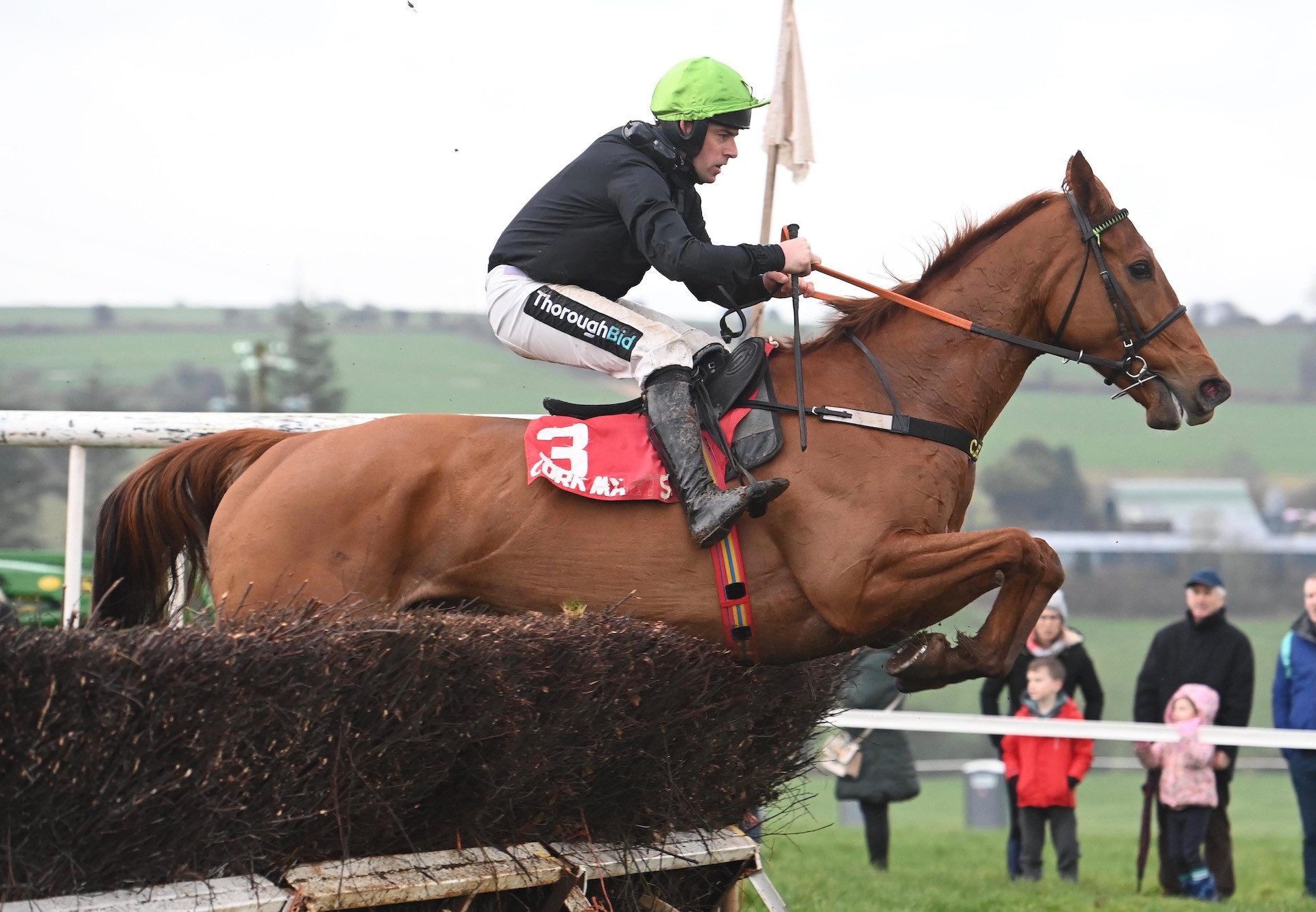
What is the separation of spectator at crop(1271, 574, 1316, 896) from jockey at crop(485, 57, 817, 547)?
15.7 feet

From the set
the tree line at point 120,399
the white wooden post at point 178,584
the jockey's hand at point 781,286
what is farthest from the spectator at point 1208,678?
the tree line at point 120,399

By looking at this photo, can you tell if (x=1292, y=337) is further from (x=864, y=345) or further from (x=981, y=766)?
(x=864, y=345)

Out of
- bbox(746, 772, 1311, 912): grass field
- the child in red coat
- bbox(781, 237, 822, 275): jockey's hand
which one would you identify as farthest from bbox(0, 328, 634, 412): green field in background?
bbox(781, 237, 822, 275): jockey's hand

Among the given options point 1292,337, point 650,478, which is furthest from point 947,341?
point 1292,337

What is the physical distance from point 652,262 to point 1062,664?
16.3 ft

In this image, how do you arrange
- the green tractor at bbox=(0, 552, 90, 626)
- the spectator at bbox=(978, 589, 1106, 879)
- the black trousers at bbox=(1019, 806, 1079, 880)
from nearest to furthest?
the black trousers at bbox=(1019, 806, 1079, 880) < the spectator at bbox=(978, 589, 1106, 879) < the green tractor at bbox=(0, 552, 90, 626)

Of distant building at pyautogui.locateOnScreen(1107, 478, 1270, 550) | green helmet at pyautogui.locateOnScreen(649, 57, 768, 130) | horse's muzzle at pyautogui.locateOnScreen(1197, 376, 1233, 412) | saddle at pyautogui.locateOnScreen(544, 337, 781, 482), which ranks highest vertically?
green helmet at pyautogui.locateOnScreen(649, 57, 768, 130)

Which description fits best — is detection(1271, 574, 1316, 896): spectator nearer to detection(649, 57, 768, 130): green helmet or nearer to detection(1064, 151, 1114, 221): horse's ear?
detection(1064, 151, 1114, 221): horse's ear

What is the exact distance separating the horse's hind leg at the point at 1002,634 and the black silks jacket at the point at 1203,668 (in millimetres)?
4126

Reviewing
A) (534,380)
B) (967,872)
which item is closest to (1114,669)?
(534,380)

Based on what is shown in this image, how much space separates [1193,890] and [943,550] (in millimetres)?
4764

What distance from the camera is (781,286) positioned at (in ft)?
15.8

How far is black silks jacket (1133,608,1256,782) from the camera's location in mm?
8070

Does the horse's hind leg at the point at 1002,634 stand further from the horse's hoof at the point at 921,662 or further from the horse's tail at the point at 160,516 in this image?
the horse's tail at the point at 160,516
